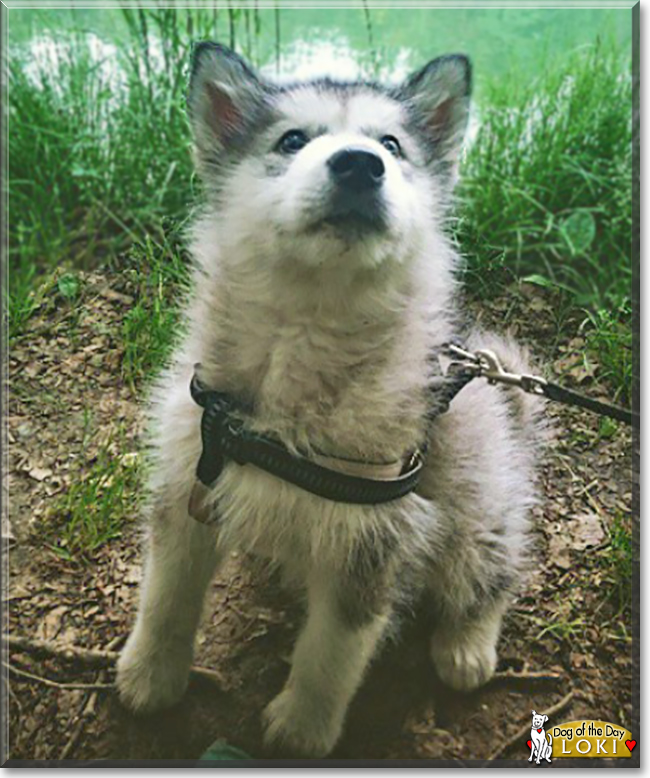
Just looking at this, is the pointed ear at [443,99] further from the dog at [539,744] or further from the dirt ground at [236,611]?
the dog at [539,744]

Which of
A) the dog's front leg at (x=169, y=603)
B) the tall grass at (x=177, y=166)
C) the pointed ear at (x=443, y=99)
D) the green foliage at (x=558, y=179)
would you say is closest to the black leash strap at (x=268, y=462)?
the dog's front leg at (x=169, y=603)

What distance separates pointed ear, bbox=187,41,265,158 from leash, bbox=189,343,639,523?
14.5 inches

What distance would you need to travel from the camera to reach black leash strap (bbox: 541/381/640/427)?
1308 millimetres

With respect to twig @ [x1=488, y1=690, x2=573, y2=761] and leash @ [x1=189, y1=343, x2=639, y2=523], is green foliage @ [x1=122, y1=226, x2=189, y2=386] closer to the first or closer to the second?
leash @ [x1=189, y1=343, x2=639, y2=523]

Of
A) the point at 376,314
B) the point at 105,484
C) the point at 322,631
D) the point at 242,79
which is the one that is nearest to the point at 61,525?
the point at 105,484

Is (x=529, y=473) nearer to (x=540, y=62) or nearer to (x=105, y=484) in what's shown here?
(x=105, y=484)

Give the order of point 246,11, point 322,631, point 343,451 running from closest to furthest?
1. point 343,451
2. point 322,631
3. point 246,11

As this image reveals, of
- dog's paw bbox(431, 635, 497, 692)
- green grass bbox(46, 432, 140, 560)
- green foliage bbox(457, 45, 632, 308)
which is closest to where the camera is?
dog's paw bbox(431, 635, 497, 692)

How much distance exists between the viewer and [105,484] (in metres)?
1.62

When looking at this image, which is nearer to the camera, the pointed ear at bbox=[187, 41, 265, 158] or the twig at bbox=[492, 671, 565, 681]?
the pointed ear at bbox=[187, 41, 265, 158]

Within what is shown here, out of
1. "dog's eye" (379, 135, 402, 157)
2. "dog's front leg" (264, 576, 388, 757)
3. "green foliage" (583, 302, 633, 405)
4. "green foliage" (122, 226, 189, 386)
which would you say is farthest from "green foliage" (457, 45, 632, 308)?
"dog's front leg" (264, 576, 388, 757)

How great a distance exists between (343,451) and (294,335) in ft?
0.59

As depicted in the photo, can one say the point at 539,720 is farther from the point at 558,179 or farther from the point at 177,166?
the point at 558,179

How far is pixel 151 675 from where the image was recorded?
137 centimetres
